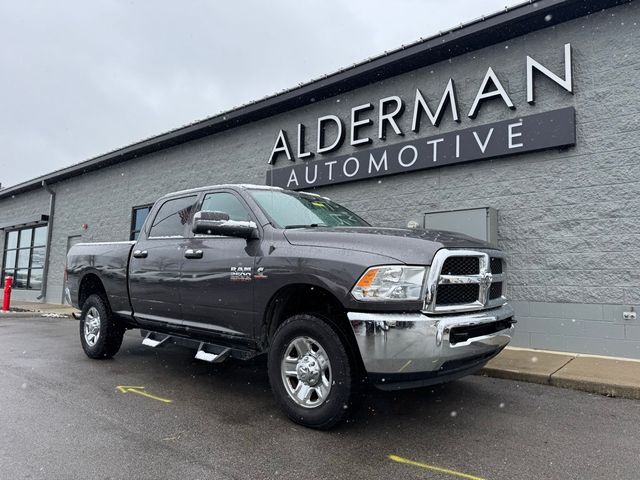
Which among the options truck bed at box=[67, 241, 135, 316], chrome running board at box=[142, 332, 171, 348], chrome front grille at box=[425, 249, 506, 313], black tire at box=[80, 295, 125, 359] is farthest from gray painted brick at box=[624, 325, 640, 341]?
black tire at box=[80, 295, 125, 359]

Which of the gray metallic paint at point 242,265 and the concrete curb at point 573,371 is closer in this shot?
the gray metallic paint at point 242,265

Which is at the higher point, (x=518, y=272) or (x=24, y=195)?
(x=24, y=195)

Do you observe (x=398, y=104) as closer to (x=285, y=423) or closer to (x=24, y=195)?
(x=285, y=423)

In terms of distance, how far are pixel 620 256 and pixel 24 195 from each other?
77.0 feet

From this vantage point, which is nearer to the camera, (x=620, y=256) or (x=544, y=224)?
(x=620, y=256)

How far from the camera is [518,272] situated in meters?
7.13

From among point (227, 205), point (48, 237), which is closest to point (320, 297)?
point (227, 205)

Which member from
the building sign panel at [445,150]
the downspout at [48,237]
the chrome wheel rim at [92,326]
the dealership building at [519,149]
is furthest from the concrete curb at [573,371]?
the downspout at [48,237]

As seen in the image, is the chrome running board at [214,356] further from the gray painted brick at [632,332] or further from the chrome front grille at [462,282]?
the gray painted brick at [632,332]

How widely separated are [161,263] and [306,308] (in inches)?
A: 76.2

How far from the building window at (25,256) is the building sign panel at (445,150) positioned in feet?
46.5

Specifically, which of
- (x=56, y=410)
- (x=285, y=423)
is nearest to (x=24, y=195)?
(x=56, y=410)

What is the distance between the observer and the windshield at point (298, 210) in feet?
14.0

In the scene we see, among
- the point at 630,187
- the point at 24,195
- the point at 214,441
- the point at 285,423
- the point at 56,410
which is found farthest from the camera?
the point at 24,195
